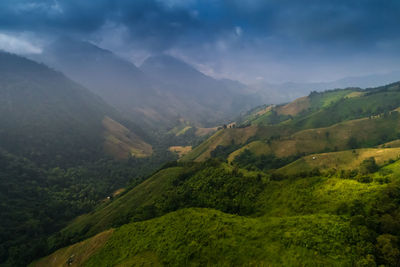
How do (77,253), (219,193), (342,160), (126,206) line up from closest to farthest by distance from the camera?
(77,253)
(219,193)
(126,206)
(342,160)

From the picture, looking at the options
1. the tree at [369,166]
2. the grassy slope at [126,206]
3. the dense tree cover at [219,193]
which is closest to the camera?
the dense tree cover at [219,193]

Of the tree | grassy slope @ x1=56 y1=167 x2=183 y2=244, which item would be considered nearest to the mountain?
grassy slope @ x1=56 y1=167 x2=183 y2=244

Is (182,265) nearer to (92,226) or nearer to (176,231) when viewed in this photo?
(176,231)

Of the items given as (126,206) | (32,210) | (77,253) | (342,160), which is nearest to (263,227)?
(77,253)

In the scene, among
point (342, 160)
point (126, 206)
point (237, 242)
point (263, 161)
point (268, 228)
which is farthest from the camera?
point (263, 161)

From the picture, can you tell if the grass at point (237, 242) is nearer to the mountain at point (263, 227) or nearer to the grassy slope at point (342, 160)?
the mountain at point (263, 227)

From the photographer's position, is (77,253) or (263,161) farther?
(263,161)

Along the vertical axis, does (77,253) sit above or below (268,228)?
below

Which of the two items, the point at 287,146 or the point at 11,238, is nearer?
the point at 11,238

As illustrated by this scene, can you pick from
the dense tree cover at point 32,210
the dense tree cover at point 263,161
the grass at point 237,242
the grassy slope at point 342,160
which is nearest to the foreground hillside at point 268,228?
the grass at point 237,242

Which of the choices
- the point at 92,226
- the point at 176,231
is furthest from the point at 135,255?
the point at 92,226

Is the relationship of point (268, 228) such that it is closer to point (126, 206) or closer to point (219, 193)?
point (219, 193)
